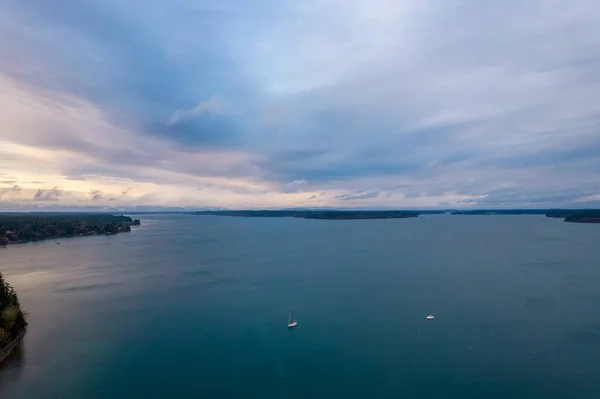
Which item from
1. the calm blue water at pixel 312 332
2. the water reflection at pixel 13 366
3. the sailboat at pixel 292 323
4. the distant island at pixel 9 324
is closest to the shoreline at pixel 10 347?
the distant island at pixel 9 324

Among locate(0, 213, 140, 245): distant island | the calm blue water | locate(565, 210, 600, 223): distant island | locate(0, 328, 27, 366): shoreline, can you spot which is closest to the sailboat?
the calm blue water

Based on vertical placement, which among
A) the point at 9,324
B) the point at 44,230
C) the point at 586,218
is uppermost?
the point at 586,218

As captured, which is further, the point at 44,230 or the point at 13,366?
the point at 44,230

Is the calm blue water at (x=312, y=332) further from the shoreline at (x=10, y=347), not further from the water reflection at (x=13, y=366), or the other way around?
the shoreline at (x=10, y=347)

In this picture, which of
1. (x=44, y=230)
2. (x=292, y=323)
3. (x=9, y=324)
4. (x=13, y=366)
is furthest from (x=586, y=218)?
(x=44, y=230)

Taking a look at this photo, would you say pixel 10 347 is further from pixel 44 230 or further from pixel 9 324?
pixel 44 230

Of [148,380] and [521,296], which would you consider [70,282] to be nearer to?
[148,380]
